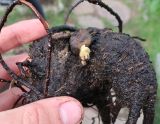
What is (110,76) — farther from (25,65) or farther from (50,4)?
(50,4)

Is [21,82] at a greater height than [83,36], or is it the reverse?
[83,36]

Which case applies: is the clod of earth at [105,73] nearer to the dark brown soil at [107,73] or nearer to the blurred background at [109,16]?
the dark brown soil at [107,73]

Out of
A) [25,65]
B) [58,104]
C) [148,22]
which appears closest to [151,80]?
[58,104]

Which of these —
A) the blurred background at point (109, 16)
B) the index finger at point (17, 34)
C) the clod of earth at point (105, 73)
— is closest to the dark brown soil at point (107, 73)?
the clod of earth at point (105, 73)

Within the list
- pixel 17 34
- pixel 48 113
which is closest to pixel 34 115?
pixel 48 113

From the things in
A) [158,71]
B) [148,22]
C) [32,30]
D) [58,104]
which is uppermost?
[148,22]

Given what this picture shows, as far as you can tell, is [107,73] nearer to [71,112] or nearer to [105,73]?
[105,73]

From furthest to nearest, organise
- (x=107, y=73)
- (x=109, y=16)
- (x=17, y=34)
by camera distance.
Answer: (x=109, y=16)
(x=17, y=34)
(x=107, y=73)

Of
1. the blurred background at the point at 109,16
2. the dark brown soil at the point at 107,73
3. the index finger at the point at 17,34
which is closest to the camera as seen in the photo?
the dark brown soil at the point at 107,73
